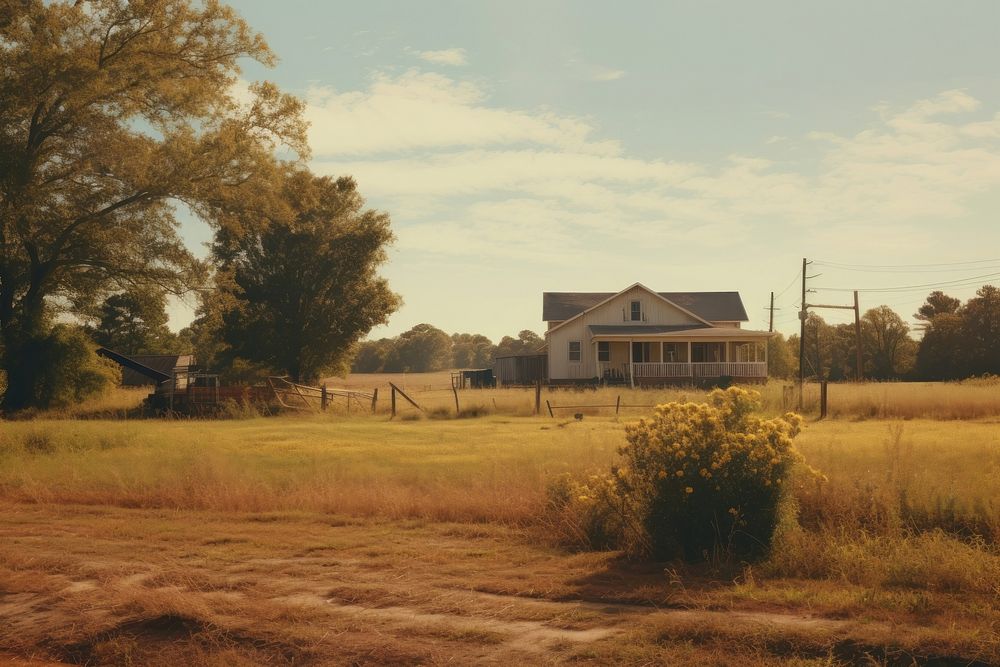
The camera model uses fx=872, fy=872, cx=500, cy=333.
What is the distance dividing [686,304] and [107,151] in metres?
37.9

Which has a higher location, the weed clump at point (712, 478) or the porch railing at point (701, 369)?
the porch railing at point (701, 369)

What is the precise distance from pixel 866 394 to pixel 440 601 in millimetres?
25621

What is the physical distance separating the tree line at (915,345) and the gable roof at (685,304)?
1663 cm

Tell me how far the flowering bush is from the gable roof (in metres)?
45.9

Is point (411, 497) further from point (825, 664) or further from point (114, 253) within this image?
point (114, 253)

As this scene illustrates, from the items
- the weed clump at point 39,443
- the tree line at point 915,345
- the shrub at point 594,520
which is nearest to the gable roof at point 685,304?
the tree line at point 915,345

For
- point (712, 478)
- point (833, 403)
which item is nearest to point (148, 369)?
point (833, 403)

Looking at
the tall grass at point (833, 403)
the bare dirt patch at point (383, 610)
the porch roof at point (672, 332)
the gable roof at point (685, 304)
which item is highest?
the gable roof at point (685, 304)

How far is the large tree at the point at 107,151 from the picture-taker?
92.8ft

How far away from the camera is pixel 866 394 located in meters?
30.0

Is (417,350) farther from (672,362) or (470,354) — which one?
(672,362)

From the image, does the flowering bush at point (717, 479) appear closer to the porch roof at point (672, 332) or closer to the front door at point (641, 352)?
the porch roof at point (672, 332)

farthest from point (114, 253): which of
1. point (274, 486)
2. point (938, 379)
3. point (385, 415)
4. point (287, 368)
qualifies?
Answer: point (938, 379)

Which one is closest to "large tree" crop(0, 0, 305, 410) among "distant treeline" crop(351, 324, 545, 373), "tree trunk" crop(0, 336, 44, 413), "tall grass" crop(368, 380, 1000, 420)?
"tree trunk" crop(0, 336, 44, 413)
